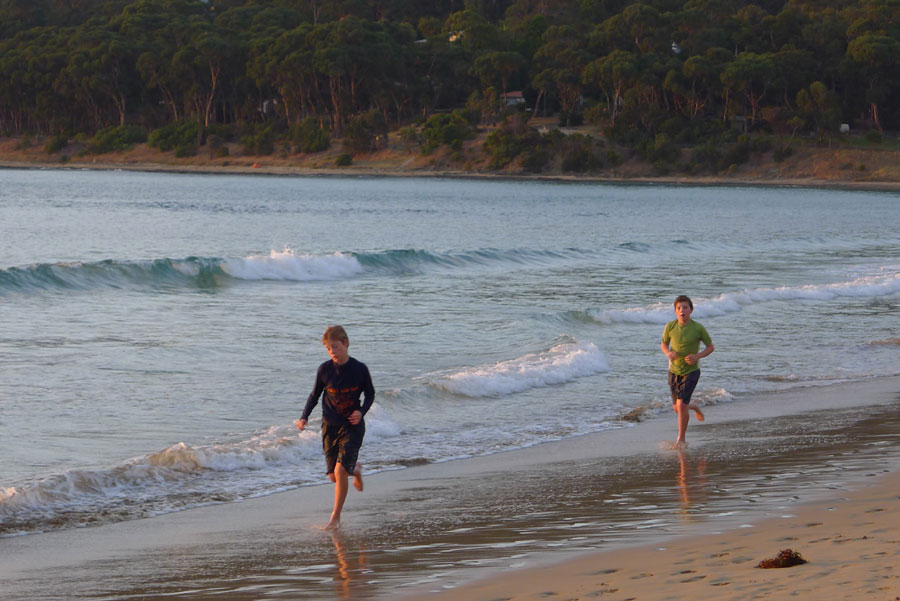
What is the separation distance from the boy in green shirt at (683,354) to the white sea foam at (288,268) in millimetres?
15950

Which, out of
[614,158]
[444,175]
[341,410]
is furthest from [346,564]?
[614,158]

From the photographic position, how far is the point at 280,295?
70.4ft

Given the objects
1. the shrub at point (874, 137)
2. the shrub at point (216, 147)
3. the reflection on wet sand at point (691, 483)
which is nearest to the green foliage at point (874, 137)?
the shrub at point (874, 137)

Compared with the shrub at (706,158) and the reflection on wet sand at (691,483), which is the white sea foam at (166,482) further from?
the shrub at (706,158)

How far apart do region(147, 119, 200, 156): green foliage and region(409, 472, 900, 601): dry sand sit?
108 meters

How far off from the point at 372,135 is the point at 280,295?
84.8 m

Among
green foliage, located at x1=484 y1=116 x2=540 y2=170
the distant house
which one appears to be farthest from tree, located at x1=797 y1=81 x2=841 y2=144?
the distant house

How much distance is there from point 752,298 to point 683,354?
12316mm

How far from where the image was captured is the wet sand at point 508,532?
536cm

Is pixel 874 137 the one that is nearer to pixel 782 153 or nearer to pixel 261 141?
pixel 782 153

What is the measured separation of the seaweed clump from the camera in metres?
5.21

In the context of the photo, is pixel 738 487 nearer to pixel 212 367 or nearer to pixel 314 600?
pixel 314 600

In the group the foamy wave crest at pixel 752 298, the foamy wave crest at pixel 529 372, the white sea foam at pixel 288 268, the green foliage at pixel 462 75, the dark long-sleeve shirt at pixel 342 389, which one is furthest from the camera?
the green foliage at pixel 462 75

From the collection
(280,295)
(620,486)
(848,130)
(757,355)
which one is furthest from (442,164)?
(620,486)
